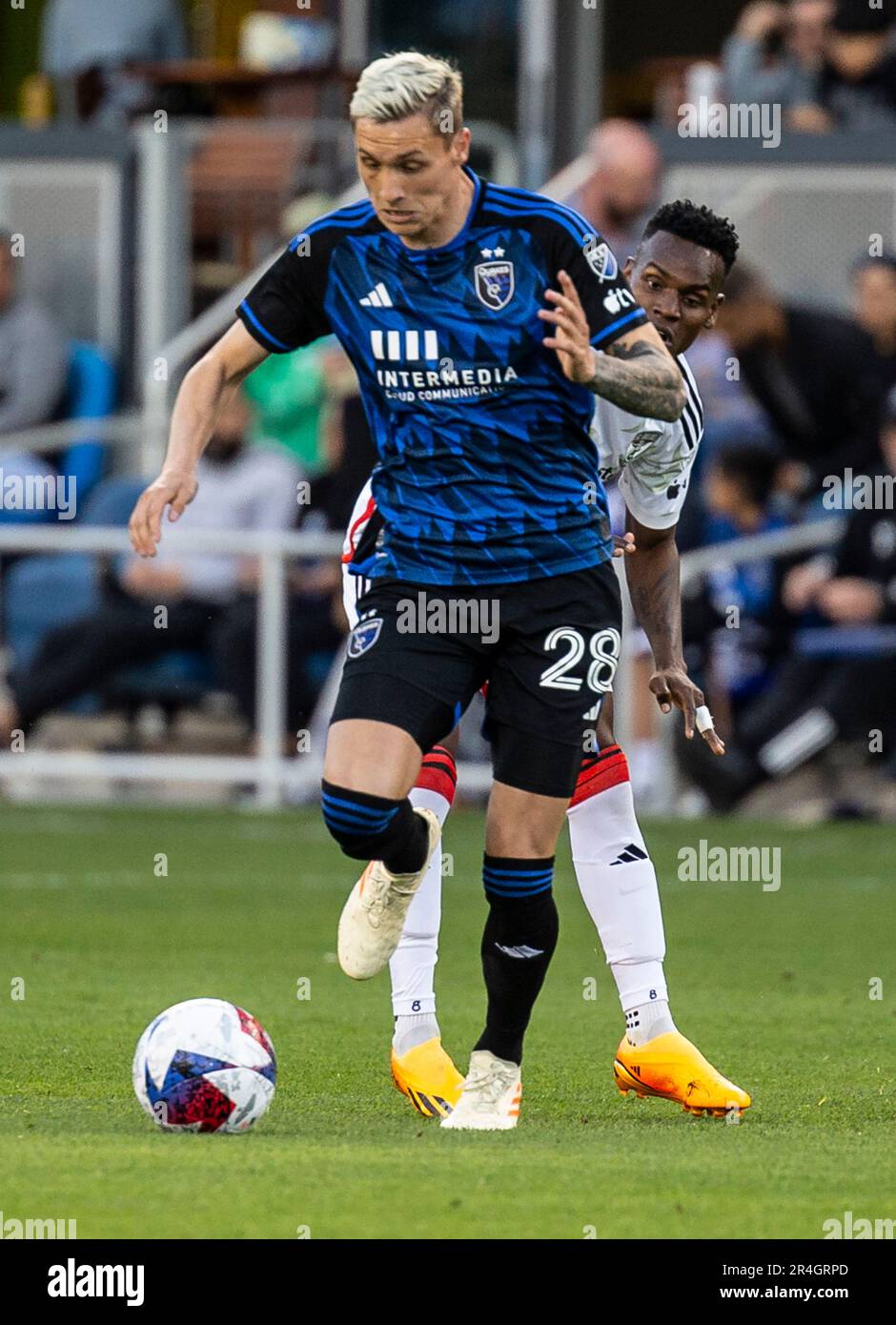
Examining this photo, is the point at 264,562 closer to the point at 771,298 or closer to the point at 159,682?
the point at 159,682

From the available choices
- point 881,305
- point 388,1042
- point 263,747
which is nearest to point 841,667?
point 881,305

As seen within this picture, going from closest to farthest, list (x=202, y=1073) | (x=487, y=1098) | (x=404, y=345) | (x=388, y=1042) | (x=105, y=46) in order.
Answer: (x=202, y=1073) → (x=404, y=345) → (x=487, y=1098) → (x=388, y=1042) → (x=105, y=46)

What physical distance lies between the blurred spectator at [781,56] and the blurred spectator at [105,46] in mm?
3974

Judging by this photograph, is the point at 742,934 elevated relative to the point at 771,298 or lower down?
lower down

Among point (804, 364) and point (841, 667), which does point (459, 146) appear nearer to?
point (841, 667)

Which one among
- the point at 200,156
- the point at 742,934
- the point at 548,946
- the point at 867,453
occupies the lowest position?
the point at 742,934

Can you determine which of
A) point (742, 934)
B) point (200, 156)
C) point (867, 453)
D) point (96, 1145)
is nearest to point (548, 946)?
point (96, 1145)

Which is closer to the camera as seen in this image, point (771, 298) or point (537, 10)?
point (771, 298)

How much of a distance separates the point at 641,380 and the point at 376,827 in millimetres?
1136

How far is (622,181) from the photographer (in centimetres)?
1556

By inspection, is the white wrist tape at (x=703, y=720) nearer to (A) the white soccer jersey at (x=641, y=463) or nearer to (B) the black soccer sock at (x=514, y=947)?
(A) the white soccer jersey at (x=641, y=463)

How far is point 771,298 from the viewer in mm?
15023

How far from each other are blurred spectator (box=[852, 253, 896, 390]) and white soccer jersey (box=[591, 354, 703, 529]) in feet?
25.3

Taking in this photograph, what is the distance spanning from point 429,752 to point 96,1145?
150 cm
